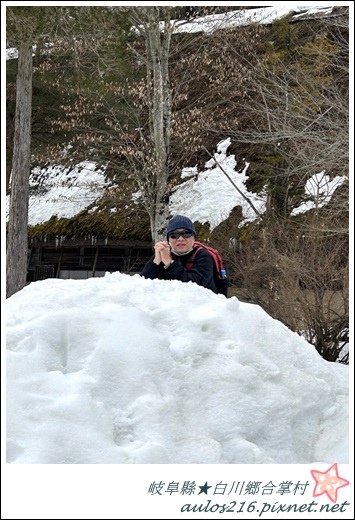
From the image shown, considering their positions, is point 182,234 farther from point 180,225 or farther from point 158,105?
point 158,105

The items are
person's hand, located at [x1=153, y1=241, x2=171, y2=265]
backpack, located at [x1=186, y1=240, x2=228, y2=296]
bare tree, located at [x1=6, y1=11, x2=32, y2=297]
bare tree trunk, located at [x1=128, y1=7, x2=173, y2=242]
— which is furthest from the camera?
bare tree trunk, located at [x1=128, y1=7, x2=173, y2=242]

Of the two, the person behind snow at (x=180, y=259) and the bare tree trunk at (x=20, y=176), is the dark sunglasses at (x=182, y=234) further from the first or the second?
the bare tree trunk at (x=20, y=176)

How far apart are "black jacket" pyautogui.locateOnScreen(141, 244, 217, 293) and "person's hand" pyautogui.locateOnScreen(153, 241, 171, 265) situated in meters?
0.06

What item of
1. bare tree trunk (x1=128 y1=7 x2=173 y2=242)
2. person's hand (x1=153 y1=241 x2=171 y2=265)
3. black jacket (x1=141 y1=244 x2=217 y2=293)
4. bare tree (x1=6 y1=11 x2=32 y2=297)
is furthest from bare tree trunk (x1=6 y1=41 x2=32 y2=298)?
person's hand (x1=153 y1=241 x2=171 y2=265)

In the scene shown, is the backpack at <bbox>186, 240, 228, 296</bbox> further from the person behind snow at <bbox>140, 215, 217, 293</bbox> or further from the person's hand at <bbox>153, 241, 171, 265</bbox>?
the person's hand at <bbox>153, 241, 171, 265</bbox>

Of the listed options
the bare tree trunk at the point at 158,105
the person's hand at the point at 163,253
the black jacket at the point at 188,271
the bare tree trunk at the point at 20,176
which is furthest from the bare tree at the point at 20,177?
the person's hand at the point at 163,253

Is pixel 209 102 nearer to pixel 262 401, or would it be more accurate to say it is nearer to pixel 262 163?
pixel 262 163

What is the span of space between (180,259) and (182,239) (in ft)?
0.64

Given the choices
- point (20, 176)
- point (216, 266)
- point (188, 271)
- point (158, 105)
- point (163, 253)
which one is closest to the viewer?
point (163, 253)

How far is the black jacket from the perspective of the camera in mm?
4883

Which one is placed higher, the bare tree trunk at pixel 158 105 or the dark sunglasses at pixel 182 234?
the bare tree trunk at pixel 158 105

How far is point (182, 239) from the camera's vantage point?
193 inches

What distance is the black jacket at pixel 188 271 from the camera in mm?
4883

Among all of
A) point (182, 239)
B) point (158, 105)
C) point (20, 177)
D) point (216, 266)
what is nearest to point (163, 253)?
point (182, 239)
